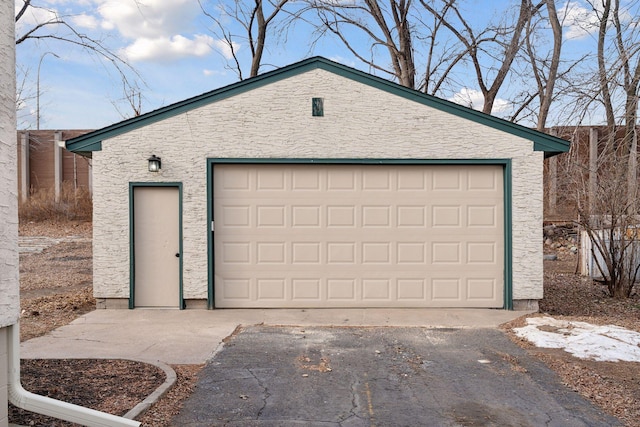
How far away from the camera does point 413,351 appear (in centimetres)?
681

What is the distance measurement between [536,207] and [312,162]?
3877 mm

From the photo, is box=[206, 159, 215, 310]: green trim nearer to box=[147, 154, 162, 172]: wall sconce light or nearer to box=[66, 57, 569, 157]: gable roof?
box=[147, 154, 162, 172]: wall sconce light

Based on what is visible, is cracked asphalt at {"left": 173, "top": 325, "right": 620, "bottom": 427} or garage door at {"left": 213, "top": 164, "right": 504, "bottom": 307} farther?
garage door at {"left": 213, "top": 164, "right": 504, "bottom": 307}

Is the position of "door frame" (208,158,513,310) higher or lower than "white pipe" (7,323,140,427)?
higher

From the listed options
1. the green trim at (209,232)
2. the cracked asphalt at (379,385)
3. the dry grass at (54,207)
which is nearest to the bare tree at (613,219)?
the cracked asphalt at (379,385)

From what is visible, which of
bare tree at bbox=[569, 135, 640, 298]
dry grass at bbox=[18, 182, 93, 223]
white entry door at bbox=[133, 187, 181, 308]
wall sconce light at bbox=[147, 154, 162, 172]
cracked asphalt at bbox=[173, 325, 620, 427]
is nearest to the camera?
cracked asphalt at bbox=[173, 325, 620, 427]

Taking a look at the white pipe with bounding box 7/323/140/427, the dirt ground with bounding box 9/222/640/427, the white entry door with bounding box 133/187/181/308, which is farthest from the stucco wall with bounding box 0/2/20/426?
the white entry door with bounding box 133/187/181/308

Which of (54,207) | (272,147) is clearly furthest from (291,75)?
(54,207)

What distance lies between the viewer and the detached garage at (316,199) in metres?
9.30

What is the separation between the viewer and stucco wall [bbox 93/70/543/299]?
30.5 feet

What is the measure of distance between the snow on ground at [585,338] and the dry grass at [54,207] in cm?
2175

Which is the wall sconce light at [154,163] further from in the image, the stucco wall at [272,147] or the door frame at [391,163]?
the door frame at [391,163]

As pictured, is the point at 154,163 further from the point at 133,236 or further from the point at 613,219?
the point at 613,219

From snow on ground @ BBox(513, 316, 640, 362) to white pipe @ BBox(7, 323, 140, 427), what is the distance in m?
5.27
